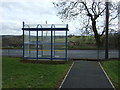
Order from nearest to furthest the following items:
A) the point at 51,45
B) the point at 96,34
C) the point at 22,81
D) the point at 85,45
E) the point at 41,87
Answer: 1. the point at 41,87
2. the point at 22,81
3. the point at 51,45
4. the point at 96,34
5. the point at 85,45

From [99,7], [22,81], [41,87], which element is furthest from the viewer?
[99,7]

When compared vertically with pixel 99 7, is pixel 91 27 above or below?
below

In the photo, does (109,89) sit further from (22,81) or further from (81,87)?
(22,81)

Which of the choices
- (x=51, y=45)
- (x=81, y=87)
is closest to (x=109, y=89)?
(x=81, y=87)

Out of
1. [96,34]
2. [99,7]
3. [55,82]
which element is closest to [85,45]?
[96,34]

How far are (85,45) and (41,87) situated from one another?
2917cm

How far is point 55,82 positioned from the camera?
9.91m

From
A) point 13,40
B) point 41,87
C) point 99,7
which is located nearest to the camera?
point 41,87

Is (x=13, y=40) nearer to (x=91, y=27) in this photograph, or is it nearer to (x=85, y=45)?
(x=85, y=45)

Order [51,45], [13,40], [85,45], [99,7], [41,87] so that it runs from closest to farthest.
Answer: [41,87], [51,45], [99,7], [85,45], [13,40]

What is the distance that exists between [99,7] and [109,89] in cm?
1982

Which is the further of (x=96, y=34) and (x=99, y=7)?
(x=96, y=34)

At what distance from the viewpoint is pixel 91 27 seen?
29.0 meters

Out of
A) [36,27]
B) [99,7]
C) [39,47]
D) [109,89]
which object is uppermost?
[99,7]
